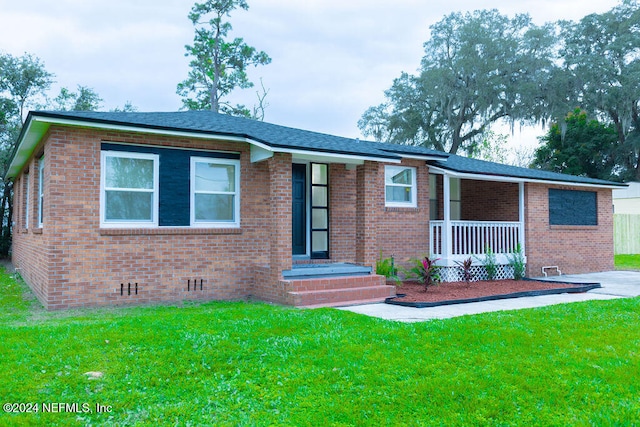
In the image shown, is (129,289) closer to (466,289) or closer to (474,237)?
(466,289)

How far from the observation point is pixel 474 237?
1340cm

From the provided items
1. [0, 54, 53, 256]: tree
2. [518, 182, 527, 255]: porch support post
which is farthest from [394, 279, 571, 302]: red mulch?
[0, 54, 53, 256]: tree

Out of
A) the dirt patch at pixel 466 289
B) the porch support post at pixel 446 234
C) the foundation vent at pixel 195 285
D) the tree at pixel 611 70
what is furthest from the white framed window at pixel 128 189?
the tree at pixel 611 70

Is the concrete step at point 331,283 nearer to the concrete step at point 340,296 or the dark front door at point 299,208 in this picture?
the concrete step at point 340,296

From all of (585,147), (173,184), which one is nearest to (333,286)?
(173,184)

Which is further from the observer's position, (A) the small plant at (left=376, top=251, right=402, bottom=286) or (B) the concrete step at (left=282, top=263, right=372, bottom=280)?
(A) the small plant at (left=376, top=251, right=402, bottom=286)

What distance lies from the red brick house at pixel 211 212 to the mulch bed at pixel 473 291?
773mm

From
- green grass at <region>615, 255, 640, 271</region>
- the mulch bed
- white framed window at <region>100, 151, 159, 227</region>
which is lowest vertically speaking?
the mulch bed

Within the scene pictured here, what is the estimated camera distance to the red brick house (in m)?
8.54

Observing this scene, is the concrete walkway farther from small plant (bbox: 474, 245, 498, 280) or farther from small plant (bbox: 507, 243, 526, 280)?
small plant (bbox: 474, 245, 498, 280)

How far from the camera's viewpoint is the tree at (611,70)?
28.7 meters

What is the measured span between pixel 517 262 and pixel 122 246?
9955 mm

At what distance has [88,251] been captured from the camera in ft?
28.2

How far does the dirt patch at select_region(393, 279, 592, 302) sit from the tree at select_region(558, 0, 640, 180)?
2117cm
